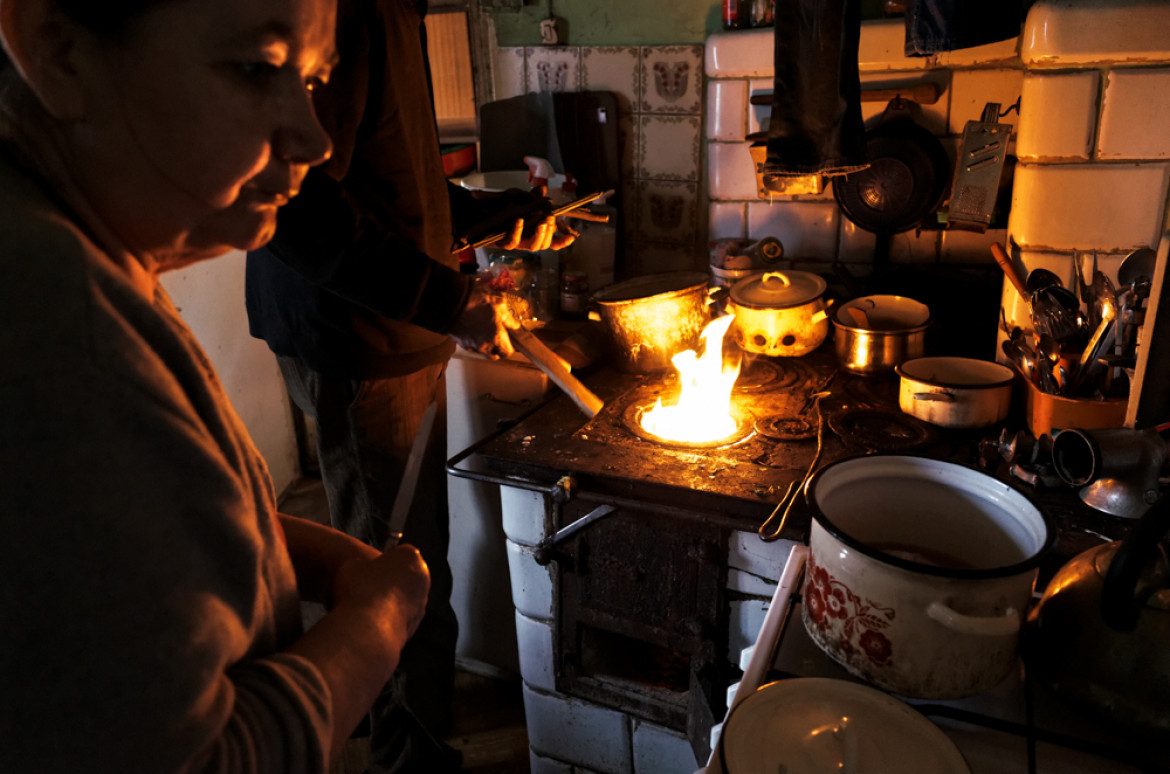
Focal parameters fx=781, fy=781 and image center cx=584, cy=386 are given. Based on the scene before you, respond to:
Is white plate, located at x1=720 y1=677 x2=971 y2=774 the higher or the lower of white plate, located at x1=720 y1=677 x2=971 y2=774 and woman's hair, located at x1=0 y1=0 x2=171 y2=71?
the lower

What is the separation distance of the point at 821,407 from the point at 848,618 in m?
0.89

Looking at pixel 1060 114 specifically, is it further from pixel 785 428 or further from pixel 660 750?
pixel 660 750

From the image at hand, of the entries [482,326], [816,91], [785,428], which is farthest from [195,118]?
[816,91]

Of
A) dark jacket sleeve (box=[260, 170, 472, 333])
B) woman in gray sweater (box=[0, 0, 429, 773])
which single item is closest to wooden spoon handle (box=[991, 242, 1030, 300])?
dark jacket sleeve (box=[260, 170, 472, 333])

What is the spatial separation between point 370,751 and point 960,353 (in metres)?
1.81

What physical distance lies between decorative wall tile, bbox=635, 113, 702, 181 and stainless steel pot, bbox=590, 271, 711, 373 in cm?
50

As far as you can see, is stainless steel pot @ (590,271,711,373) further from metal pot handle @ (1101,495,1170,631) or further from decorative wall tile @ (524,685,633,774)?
metal pot handle @ (1101,495,1170,631)

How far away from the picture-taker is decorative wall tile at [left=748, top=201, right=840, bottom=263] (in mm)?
2129

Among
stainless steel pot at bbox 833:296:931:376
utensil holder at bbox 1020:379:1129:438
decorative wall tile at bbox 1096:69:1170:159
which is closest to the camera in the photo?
utensil holder at bbox 1020:379:1129:438

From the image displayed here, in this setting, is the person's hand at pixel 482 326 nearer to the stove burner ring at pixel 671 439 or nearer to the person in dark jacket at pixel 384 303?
the person in dark jacket at pixel 384 303

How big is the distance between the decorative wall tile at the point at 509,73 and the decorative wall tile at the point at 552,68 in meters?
0.02

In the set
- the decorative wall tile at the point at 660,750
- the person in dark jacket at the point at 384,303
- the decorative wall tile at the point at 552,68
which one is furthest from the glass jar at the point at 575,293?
the decorative wall tile at the point at 660,750

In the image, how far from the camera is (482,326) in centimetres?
152

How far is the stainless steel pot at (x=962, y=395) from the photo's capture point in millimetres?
1487
